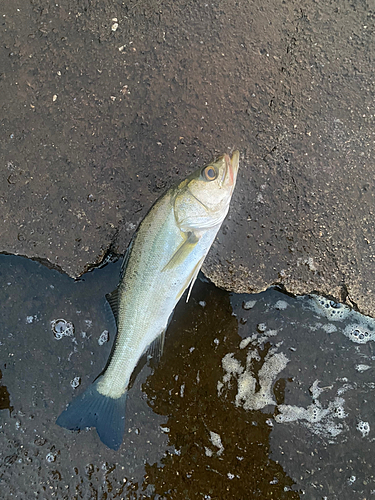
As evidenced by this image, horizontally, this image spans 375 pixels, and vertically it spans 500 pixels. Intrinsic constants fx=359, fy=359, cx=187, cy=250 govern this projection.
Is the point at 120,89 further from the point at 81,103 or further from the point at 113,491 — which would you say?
the point at 113,491

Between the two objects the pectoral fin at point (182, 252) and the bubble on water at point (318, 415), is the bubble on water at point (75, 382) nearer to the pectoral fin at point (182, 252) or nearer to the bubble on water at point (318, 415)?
the pectoral fin at point (182, 252)

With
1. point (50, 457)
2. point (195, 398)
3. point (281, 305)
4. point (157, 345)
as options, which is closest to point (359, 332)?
point (281, 305)

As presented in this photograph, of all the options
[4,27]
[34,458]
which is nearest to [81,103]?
[4,27]

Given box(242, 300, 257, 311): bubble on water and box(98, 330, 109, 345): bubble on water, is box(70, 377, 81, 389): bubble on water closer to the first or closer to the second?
box(98, 330, 109, 345): bubble on water

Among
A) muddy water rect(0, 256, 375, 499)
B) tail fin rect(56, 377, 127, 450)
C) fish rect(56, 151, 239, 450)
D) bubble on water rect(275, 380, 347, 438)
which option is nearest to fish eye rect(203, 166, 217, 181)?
fish rect(56, 151, 239, 450)

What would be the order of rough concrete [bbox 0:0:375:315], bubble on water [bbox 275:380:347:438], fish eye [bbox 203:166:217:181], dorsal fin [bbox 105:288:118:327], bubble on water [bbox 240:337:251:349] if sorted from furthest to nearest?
bubble on water [bbox 240:337:251:349]
bubble on water [bbox 275:380:347:438]
rough concrete [bbox 0:0:375:315]
dorsal fin [bbox 105:288:118:327]
fish eye [bbox 203:166:217:181]

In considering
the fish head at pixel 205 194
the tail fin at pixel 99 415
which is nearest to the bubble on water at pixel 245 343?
the tail fin at pixel 99 415
